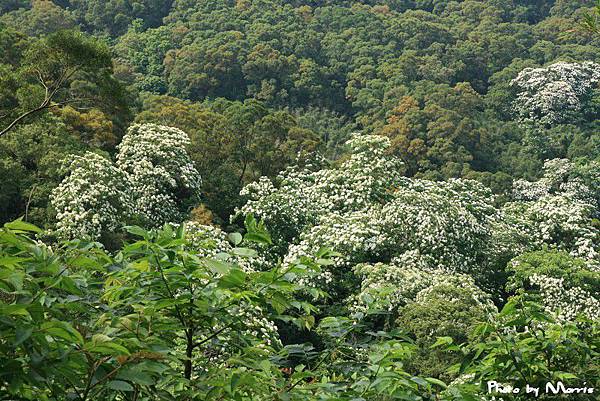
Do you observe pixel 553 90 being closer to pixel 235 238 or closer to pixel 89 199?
pixel 89 199

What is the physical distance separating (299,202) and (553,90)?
997 inches

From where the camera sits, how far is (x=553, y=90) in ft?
129

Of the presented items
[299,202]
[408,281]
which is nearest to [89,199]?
[299,202]

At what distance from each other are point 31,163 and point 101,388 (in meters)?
16.3

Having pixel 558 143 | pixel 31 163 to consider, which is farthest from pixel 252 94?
pixel 31 163

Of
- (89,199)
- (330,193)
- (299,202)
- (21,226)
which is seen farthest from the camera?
(330,193)

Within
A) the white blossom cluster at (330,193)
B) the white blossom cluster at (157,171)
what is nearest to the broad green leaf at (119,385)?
the white blossom cluster at (157,171)

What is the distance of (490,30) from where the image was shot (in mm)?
50500

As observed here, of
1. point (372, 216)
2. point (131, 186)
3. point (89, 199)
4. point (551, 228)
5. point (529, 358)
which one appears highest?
point (529, 358)

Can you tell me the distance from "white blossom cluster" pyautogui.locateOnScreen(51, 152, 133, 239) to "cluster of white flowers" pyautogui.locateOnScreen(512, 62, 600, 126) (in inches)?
1060

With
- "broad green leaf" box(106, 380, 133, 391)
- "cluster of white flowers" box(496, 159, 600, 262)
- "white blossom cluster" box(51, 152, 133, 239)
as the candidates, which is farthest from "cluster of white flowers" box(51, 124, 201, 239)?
"broad green leaf" box(106, 380, 133, 391)

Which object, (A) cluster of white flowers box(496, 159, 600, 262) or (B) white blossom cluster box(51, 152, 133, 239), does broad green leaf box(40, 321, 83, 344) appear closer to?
(B) white blossom cluster box(51, 152, 133, 239)

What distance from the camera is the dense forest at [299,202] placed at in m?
Result: 2.32

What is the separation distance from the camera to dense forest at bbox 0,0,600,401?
232cm
